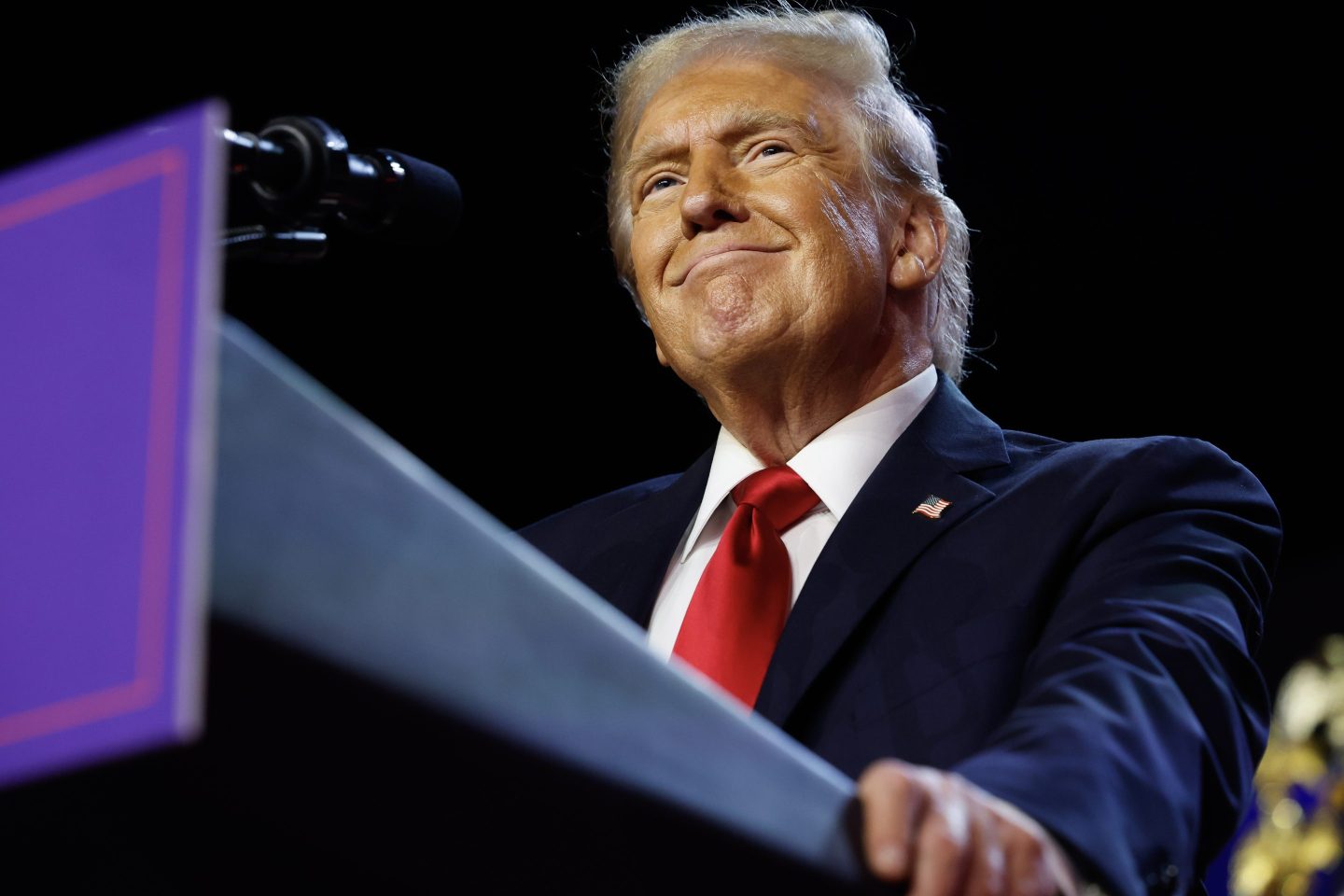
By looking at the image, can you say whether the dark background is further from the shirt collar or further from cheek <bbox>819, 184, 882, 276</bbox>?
the shirt collar

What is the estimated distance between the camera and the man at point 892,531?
0.92 meters

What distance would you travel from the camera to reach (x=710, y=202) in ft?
6.95

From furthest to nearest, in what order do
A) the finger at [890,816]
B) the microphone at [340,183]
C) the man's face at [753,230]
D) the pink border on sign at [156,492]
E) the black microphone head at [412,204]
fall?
the man's face at [753,230]
the black microphone head at [412,204]
the microphone at [340,183]
the finger at [890,816]
the pink border on sign at [156,492]

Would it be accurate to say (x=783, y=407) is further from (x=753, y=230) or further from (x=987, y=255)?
(x=987, y=255)

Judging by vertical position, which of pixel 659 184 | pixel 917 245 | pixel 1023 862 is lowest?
pixel 1023 862

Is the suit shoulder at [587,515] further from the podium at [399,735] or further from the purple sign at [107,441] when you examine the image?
the purple sign at [107,441]

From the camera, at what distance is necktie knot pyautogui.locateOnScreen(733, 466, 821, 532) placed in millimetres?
1855

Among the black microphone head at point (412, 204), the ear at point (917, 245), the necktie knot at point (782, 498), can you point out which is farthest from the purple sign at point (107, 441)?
the ear at point (917, 245)

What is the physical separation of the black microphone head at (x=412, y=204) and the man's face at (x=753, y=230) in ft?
2.20

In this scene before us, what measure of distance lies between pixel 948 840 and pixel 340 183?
74 centimetres

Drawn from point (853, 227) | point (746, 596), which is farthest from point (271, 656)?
point (853, 227)

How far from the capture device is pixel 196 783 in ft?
1.83

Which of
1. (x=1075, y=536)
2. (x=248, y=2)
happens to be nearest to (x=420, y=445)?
(x=248, y=2)

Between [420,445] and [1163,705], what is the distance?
2.57 meters
